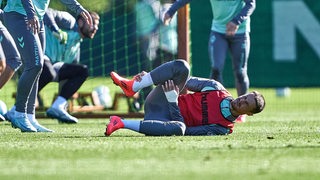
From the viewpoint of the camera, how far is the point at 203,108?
9.37 metres

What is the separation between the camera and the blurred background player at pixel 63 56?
39.9 ft

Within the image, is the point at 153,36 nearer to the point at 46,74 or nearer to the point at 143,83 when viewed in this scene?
the point at 46,74

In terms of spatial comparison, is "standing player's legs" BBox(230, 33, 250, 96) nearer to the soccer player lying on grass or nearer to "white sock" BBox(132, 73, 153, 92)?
the soccer player lying on grass

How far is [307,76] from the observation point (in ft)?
59.4

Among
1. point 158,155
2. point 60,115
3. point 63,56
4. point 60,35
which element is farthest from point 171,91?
point 63,56

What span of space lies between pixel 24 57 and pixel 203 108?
1.79 m

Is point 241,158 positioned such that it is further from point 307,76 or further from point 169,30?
point 307,76

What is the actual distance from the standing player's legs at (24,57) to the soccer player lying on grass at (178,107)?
0.83 meters

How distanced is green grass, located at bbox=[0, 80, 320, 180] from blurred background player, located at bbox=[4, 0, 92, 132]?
0.30 meters

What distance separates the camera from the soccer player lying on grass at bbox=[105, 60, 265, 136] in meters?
9.28

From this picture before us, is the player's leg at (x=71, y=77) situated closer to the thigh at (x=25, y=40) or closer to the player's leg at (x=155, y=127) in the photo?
the thigh at (x=25, y=40)

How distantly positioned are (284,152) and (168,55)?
816 centimetres

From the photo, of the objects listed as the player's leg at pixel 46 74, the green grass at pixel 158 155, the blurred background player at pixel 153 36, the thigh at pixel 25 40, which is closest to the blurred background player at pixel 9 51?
the green grass at pixel 158 155

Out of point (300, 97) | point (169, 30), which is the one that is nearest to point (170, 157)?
point (169, 30)
